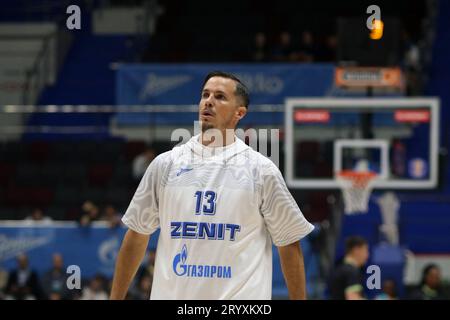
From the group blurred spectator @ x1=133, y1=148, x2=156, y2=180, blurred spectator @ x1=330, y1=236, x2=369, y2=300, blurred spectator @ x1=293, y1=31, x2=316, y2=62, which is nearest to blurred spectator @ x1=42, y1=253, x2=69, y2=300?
blurred spectator @ x1=133, y1=148, x2=156, y2=180

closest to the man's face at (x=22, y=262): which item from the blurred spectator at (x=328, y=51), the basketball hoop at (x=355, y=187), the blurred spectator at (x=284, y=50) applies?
the basketball hoop at (x=355, y=187)

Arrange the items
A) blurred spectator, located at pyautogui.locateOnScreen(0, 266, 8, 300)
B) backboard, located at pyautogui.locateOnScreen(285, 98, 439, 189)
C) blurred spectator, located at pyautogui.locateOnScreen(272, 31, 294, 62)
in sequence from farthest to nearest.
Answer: blurred spectator, located at pyautogui.locateOnScreen(272, 31, 294, 62) → backboard, located at pyautogui.locateOnScreen(285, 98, 439, 189) → blurred spectator, located at pyautogui.locateOnScreen(0, 266, 8, 300)

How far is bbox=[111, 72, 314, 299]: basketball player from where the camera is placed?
4.56 meters

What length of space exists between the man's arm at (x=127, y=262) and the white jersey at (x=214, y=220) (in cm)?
6

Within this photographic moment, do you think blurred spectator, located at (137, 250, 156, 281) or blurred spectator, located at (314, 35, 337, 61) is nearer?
blurred spectator, located at (137, 250, 156, 281)

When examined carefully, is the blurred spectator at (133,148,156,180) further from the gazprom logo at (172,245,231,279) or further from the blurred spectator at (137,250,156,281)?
the gazprom logo at (172,245,231,279)

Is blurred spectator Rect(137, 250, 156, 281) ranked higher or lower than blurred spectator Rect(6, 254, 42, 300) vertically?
higher

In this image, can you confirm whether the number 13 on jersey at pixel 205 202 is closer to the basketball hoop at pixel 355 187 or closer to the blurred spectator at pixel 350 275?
the blurred spectator at pixel 350 275

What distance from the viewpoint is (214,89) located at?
4699 millimetres

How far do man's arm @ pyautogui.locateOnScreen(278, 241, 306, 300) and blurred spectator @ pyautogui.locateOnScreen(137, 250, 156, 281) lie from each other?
648 cm

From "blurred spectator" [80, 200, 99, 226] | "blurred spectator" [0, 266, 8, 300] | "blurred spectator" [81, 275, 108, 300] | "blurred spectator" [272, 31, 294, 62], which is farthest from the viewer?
"blurred spectator" [272, 31, 294, 62]

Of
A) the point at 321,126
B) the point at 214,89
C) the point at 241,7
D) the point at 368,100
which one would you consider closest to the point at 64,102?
the point at 241,7

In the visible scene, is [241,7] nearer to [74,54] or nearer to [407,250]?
[74,54]

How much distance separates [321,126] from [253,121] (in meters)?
1.26
